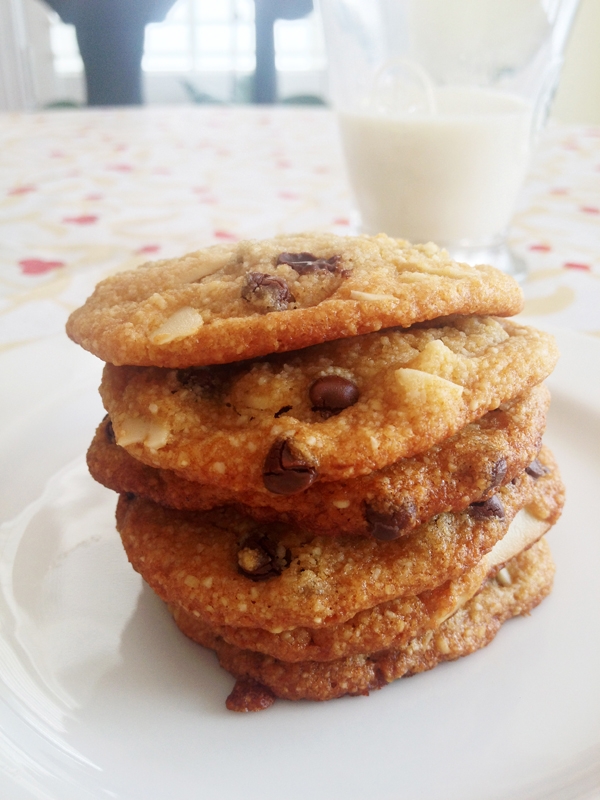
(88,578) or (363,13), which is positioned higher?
(363,13)

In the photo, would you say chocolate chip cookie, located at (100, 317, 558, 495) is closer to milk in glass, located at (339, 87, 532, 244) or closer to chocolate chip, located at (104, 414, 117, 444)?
chocolate chip, located at (104, 414, 117, 444)

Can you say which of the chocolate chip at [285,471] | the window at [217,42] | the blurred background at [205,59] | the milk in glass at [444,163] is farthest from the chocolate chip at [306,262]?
the window at [217,42]

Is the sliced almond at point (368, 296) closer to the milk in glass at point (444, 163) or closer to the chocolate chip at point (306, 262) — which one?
the chocolate chip at point (306, 262)

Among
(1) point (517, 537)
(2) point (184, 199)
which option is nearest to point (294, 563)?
(1) point (517, 537)

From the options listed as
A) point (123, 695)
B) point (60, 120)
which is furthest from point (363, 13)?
point (60, 120)

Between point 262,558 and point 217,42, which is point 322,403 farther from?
point 217,42

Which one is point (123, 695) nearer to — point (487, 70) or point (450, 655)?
point (450, 655)

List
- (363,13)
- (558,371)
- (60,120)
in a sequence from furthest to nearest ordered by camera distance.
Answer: (60,120)
(363,13)
(558,371)
